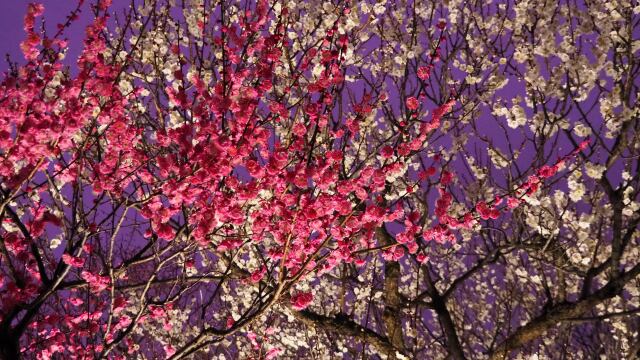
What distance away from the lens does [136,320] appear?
4.16 m

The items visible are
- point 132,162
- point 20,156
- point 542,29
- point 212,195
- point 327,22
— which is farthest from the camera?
point 327,22

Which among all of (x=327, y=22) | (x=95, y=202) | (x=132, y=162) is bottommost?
(x=95, y=202)

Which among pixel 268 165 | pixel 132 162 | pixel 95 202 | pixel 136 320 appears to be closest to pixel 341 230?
pixel 268 165

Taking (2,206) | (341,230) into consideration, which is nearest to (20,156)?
(2,206)

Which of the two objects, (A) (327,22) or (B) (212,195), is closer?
(B) (212,195)

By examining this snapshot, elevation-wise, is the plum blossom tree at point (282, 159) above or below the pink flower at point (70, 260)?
above

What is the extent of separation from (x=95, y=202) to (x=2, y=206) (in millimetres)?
753

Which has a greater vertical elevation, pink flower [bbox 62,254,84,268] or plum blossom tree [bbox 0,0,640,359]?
plum blossom tree [bbox 0,0,640,359]

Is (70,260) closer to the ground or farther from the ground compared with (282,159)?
closer to the ground

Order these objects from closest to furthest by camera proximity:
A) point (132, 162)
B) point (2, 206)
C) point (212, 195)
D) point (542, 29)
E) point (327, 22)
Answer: point (2, 206)
point (212, 195)
point (132, 162)
point (542, 29)
point (327, 22)

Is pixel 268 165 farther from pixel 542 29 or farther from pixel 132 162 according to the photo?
pixel 542 29

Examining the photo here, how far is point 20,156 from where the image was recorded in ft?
14.2

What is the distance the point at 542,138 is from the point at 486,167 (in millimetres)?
1702

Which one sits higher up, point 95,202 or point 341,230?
point 95,202
